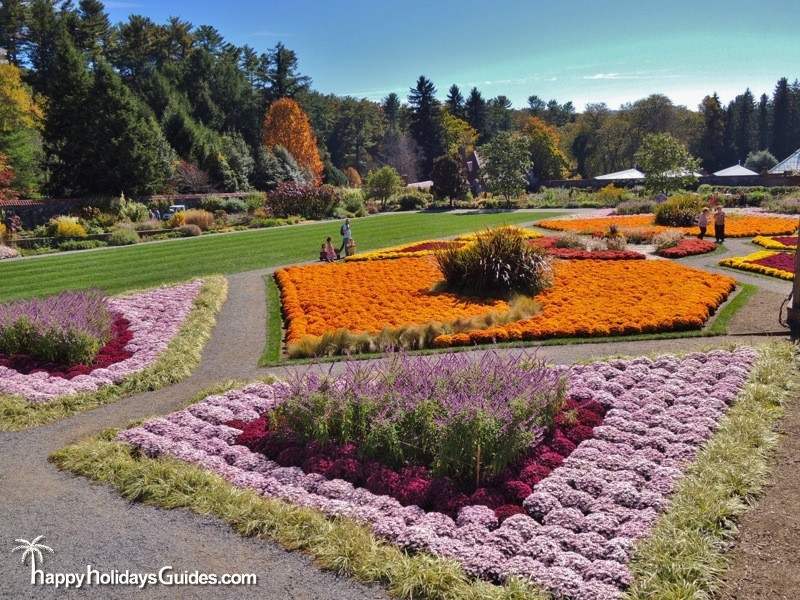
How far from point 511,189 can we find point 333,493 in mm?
47243

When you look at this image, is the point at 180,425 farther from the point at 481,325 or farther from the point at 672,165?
the point at 672,165

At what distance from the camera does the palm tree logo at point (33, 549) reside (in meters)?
5.05

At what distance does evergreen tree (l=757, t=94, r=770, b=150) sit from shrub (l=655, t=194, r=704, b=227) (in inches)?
3231

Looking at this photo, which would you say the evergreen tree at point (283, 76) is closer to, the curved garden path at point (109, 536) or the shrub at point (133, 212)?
the shrub at point (133, 212)

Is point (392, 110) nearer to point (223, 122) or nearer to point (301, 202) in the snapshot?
point (223, 122)

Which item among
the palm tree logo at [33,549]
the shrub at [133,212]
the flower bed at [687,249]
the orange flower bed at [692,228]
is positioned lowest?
the palm tree logo at [33,549]

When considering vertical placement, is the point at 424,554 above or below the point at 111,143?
below

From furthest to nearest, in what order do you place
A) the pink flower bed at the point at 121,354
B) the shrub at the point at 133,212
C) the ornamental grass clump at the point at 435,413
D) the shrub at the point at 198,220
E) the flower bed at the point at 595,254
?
the shrub at the point at 133,212 → the shrub at the point at 198,220 → the flower bed at the point at 595,254 → the pink flower bed at the point at 121,354 → the ornamental grass clump at the point at 435,413

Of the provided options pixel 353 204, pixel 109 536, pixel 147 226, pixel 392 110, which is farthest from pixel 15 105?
pixel 392 110

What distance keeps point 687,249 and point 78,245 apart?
1026 inches

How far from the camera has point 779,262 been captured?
17.9 metres

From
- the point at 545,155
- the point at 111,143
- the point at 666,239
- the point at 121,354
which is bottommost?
the point at 121,354

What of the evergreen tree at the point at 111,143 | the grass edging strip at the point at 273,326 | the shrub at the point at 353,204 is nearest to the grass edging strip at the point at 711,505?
the grass edging strip at the point at 273,326

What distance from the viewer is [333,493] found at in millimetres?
5953
